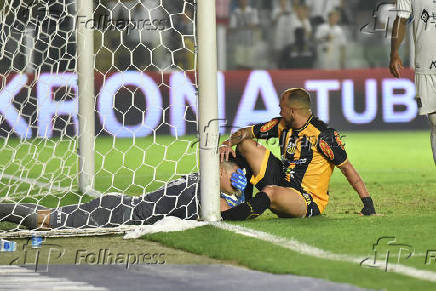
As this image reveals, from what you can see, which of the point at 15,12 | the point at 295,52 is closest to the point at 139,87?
the point at 295,52

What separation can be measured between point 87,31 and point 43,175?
5.30 feet

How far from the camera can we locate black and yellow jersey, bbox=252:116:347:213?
6.88 m

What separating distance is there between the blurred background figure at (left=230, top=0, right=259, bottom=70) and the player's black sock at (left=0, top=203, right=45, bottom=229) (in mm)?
9470

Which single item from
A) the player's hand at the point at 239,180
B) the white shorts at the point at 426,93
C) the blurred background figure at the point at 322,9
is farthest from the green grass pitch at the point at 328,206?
the blurred background figure at the point at 322,9

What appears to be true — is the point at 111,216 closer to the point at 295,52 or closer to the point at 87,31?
the point at 87,31

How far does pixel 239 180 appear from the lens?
700 centimetres

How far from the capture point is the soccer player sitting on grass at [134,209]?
22.3 feet

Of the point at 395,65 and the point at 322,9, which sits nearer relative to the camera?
the point at 395,65

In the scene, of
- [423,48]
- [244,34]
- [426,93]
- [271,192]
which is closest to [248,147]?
[271,192]

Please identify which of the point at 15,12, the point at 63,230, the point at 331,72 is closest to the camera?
the point at 63,230

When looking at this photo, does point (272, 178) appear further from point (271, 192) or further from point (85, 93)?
point (85, 93)

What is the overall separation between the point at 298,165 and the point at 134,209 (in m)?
1.12

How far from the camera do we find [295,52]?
1647cm

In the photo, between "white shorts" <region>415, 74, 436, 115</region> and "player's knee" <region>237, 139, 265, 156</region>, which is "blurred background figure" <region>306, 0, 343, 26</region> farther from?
"player's knee" <region>237, 139, 265, 156</region>
